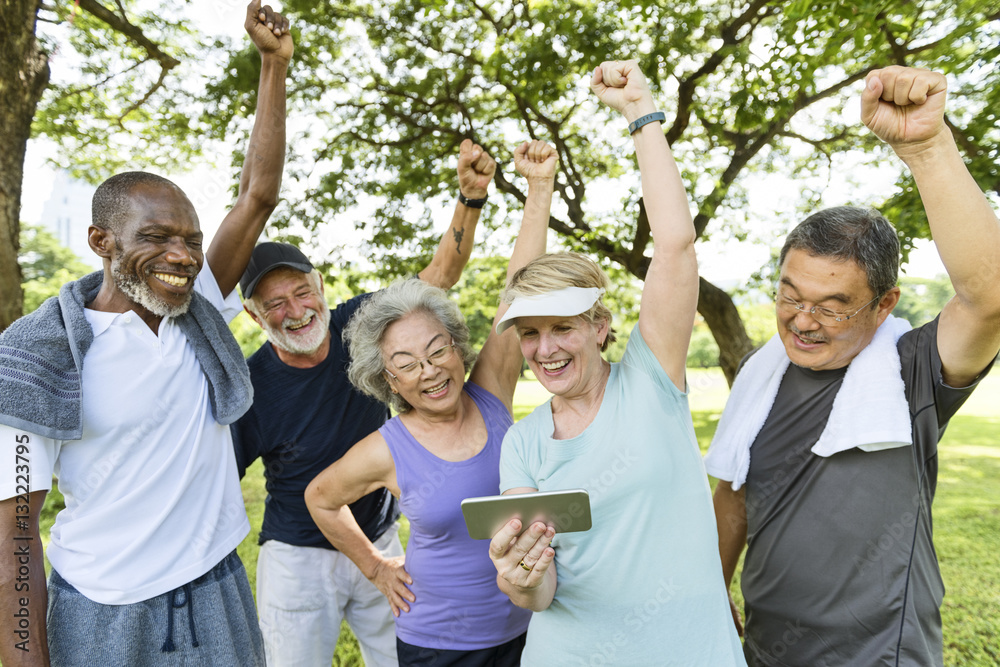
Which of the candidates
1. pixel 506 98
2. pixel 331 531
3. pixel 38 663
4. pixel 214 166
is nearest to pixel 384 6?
pixel 506 98

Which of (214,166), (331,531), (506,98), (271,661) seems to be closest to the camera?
(331,531)

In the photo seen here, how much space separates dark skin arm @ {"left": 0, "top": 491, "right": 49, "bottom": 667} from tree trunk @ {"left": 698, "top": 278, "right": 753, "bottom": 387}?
23.4 ft

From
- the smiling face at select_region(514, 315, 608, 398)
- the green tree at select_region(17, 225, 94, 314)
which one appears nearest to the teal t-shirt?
the smiling face at select_region(514, 315, 608, 398)

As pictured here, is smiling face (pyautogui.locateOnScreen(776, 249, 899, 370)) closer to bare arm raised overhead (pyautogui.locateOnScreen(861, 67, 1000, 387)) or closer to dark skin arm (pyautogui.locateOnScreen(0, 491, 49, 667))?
bare arm raised overhead (pyautogui.locateOnScreen(861, 67, 1000, 387))

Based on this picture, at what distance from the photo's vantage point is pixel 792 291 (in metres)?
2.05

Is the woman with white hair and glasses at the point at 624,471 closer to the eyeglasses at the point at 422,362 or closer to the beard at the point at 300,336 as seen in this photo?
the eyeglasses at the point at 422,362

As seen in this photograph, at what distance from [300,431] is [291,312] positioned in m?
0.62

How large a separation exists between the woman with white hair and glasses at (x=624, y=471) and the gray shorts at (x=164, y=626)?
1.05 meters

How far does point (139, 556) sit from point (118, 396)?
524 mm

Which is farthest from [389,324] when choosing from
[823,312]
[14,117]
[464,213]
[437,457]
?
[14,117]

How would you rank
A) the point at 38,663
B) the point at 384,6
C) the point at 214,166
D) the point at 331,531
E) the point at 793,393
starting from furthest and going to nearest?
the point at 214,166, the point at 384,6, the point at 331,531, the point at 793,393, the point at 38,663

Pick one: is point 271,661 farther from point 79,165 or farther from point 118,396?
point 79,165

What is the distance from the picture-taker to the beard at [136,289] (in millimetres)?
2123

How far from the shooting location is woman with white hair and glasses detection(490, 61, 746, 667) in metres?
1.79
